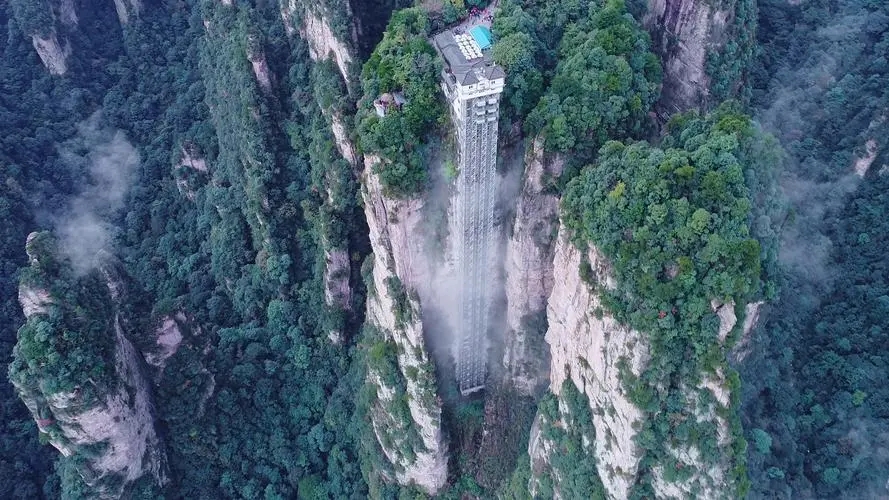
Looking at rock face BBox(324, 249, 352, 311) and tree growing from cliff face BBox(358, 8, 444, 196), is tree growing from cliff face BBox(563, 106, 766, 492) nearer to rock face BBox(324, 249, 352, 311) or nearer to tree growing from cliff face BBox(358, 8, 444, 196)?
tree growing from cliff face BBox(358, 8, 444, 196)

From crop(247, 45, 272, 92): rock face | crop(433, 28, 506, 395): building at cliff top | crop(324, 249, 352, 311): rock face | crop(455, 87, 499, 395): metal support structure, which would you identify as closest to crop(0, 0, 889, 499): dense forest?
crop(324, 249, 352, 311): rock face

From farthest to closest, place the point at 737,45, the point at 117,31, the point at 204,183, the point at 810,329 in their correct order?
the point at 117,31
the point at 204,183
the point at 737,45
the point at 810,329

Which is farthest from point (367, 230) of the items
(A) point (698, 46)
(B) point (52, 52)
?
(B) point (52, 52)

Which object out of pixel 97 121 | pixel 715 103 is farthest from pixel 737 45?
pixel 97 121

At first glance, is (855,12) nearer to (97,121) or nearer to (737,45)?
(737,45)

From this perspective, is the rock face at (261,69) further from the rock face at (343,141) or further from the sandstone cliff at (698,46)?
the sandstone cliff at (698,46)

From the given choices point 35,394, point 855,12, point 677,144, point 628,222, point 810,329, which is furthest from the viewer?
point 855,12
